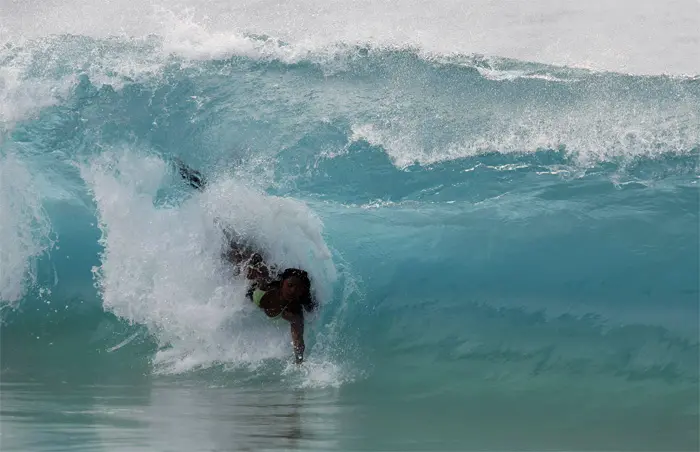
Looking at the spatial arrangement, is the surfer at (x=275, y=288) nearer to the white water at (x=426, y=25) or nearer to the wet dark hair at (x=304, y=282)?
Result: the wet dark hair at (x=304, y=282)

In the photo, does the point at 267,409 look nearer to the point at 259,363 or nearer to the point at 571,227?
the point at 259,363

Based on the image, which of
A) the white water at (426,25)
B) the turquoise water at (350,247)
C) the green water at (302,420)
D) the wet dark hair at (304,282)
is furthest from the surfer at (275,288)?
the white water at (426,25)

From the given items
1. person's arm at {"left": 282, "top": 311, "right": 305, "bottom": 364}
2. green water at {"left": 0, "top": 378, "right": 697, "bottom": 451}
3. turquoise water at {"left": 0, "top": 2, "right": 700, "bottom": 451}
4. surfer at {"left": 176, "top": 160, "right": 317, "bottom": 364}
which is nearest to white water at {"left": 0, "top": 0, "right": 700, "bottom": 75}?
turquoise water at {"left": 0, "top": 2, "right": 700, "bottom": 451}

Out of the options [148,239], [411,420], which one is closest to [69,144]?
[148,239]

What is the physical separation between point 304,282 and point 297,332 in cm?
40

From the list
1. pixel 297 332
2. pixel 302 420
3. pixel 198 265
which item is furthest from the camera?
pixel 198 265

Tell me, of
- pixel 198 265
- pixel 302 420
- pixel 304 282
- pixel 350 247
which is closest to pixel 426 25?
pixel 350 247

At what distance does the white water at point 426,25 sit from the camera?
11391 mm

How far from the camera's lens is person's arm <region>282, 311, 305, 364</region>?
6707 mm

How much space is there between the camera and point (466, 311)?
742 cm

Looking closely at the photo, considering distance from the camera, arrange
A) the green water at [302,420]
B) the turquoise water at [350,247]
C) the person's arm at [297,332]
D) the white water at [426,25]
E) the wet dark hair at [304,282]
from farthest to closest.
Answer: the white water at [426,25], the wet dark hair at [304,282], the person's arm at [297,332], the turquoise water at [350,247], the green water at [302,420]

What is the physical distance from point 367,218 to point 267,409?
3460 millimetres

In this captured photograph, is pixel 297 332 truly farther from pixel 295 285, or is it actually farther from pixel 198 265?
pixel 198 265

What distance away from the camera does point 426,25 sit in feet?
40.1
